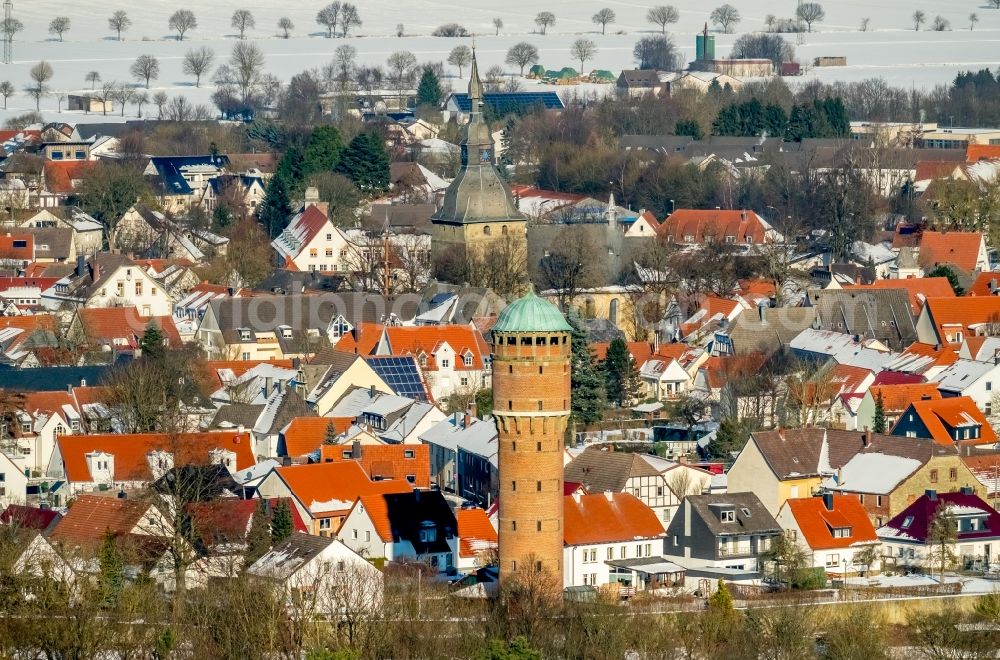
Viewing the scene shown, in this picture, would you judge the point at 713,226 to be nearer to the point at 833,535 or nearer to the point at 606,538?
the point at 833,535

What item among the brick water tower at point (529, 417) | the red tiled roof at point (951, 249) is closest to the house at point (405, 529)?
the brick water tower at point (529, 417)

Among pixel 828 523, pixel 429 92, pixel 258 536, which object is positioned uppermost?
pixel 429 92

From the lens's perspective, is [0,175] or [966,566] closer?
[966,566]

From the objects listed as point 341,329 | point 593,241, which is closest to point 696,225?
point 593,241

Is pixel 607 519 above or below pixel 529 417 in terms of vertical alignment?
below

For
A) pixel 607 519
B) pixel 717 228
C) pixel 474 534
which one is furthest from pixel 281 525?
pixel 717 228

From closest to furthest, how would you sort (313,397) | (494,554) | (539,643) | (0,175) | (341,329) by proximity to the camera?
(539,643), (494,554), (313,397), (341,329), (0,175)

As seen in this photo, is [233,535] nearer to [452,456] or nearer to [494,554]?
[494,554]

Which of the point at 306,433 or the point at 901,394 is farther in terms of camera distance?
the point at 901,394
